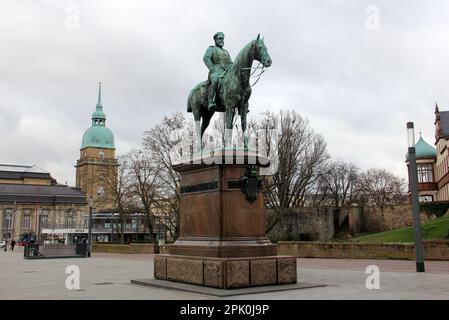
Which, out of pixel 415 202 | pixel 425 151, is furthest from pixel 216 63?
pixel 425 151

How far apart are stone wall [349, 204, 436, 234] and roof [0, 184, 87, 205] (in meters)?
87.0

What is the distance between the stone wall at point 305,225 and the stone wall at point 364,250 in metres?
13.7

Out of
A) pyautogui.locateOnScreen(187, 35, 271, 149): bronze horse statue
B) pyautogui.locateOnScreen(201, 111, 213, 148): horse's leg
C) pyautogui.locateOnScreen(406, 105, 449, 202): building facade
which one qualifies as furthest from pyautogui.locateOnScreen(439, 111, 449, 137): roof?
pyautogui.locateOnScreen(187, 35, 271, 149): bronze horse statue

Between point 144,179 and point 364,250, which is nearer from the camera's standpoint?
point 364,250

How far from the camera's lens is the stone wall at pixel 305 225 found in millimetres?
45781

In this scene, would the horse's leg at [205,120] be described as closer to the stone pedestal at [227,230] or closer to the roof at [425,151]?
the stone pedestal at [227,230]

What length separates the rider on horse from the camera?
12.5 m

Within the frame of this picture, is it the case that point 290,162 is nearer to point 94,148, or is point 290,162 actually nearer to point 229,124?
point 229,124

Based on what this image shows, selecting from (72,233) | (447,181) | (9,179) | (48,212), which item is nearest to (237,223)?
(447,181)

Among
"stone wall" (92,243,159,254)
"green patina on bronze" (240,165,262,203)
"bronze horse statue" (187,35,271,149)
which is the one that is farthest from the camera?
"stone wall" (92,243,159,254)

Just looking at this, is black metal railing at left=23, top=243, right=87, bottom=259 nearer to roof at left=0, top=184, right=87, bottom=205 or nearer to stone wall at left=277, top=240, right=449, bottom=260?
stone wall at left=277, top=240, right=449, bottom=260

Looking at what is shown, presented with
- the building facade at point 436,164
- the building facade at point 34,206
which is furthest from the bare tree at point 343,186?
the building facade at point 34,206

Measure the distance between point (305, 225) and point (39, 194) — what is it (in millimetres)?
87831

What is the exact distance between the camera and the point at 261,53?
11469mm
